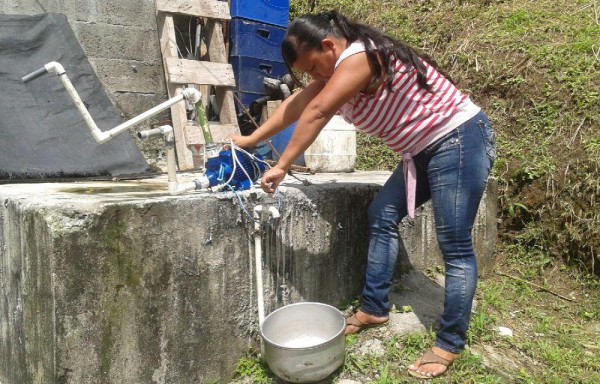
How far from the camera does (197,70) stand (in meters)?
4.95

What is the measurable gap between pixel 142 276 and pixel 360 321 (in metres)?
1.24

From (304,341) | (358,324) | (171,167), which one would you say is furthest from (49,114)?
(358,324)

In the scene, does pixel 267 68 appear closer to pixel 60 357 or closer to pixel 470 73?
pixel 470 73

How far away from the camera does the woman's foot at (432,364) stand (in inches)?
107

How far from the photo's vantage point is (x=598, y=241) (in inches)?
158

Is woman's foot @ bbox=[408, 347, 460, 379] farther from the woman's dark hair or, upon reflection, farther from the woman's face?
the woman's face

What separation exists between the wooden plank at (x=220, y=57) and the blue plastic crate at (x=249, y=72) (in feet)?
0.72

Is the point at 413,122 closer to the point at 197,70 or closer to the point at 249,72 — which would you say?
the point at 197,70

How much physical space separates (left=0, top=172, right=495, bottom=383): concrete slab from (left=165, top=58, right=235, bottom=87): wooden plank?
1.96 m

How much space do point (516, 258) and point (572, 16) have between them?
2.85 m

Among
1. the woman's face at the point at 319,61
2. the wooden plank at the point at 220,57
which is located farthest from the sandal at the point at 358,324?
the wooden plank at the point at 220,57

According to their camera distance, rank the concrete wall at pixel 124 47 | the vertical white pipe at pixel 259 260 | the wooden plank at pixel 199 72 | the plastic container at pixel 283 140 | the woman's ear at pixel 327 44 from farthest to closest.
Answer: the wooden plank at pixel 199 72 < the concrete wall at pixel 124 47 < the plastic container at pixel 283 140 < the vertical white pipe at pixel 259 260 < the woman's ear at pixel 327 44

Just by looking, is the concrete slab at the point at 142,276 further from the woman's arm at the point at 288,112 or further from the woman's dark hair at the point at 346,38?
the woman's dark hair at the point at 346,38

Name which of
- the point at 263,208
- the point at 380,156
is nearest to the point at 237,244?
the point at 263,208
